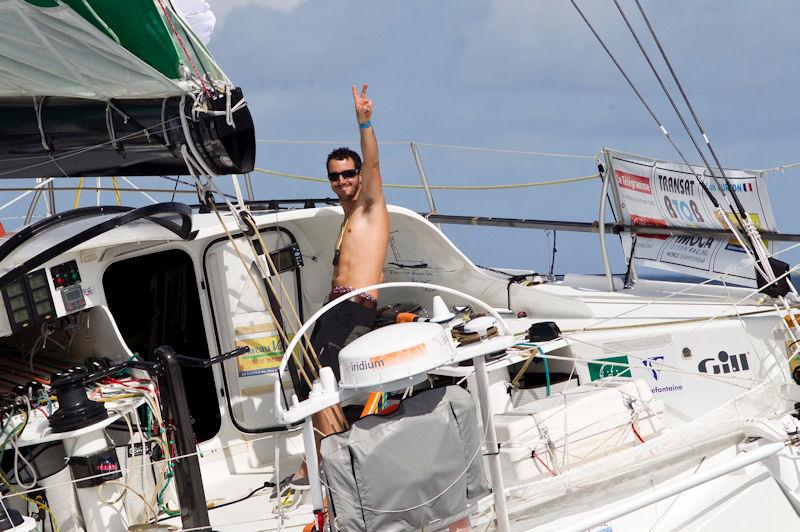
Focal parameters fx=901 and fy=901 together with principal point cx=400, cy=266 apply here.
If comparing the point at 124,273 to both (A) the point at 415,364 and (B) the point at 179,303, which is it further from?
(A) the point at 415,364

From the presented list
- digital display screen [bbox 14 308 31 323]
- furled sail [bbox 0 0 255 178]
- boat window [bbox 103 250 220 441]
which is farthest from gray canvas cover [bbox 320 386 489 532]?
boat window [bbox 103 250 220 441]

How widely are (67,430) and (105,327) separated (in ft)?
4.47

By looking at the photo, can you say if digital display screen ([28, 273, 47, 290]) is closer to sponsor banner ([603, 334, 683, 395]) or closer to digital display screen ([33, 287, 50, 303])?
digital display screen ([33, 287, 50, 303])

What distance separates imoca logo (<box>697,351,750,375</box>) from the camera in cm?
498

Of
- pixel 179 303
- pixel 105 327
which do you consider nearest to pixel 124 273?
pixel 179 303

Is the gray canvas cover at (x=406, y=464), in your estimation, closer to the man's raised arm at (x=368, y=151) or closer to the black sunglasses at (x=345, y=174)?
the man's raised arm at (x=368, y=151)

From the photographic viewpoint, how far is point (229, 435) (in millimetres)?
5844

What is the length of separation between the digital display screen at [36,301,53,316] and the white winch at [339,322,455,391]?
95.3 inches

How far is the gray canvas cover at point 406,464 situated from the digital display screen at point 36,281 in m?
2.54

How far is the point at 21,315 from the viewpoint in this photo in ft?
15.6

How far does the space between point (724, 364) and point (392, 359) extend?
2632mm

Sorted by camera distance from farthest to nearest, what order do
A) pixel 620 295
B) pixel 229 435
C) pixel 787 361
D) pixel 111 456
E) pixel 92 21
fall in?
pixel 620 295 < pixel 229 435 < pixel 787 361 < pixel 111 456 < pixel 92 21

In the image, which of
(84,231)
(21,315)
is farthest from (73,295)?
(84,231)

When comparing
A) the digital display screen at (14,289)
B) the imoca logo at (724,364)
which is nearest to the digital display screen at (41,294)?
the digital display screen at (14,289)
